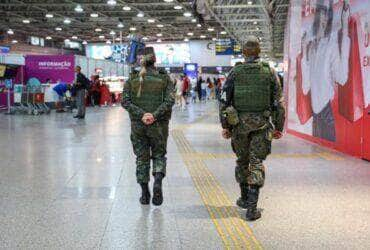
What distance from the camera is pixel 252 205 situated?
5691 millimetres

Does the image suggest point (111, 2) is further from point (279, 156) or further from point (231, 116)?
point (231, 116)

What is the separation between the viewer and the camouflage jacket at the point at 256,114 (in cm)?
576

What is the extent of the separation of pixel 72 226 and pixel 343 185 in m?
3.77

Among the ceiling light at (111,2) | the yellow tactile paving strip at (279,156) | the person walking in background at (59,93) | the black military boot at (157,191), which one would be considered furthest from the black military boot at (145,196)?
the ceiling light at (111,2)

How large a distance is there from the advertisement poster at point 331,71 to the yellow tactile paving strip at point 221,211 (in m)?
2.98

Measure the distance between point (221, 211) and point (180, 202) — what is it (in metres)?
0.60

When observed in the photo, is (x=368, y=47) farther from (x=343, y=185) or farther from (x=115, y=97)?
(x=115, y=97)

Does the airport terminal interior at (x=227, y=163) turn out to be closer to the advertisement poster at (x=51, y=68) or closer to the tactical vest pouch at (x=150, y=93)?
the tactical vest pouch at (x=150, y=93)

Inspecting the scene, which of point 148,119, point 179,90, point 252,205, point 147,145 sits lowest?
point 252,205

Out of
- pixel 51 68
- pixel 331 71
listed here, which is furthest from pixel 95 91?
pixel 331 71

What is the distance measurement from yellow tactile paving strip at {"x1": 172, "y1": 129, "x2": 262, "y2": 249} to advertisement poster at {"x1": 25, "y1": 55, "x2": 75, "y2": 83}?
19.1 m

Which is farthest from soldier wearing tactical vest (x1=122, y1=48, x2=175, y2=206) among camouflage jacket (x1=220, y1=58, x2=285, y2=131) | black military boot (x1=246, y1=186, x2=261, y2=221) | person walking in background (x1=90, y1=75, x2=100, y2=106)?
person walking in background (x1=90, y1=75, x2=100, y2=106)

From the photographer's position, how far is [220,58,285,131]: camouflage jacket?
5.76 meters

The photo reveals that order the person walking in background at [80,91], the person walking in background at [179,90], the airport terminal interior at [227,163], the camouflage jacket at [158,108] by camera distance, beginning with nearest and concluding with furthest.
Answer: the airport terminal interior at [227,163] → the camouflage jacket at [158,108] → the person walking in background at [80,91] → the person walking in background at [179,90]
